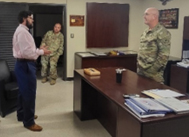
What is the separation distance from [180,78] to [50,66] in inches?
120

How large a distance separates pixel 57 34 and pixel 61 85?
1261 mm

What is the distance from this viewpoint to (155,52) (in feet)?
10.7

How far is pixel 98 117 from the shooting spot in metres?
3.69

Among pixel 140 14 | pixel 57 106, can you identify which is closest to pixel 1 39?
pixel 57 106

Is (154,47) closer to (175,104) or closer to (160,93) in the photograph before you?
(160,93)

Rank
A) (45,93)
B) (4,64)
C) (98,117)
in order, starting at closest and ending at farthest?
1. (98,117)
2. (4,64)
3. (45,93)

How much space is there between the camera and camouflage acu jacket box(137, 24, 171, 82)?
3174 mm

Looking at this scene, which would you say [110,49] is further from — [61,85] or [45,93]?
[45,93]

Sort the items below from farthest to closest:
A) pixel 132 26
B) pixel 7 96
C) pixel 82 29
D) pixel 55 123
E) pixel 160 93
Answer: pixel 132 26
pixel 82 29
pixel 7 96
pixel 55 123
pixel 160 93

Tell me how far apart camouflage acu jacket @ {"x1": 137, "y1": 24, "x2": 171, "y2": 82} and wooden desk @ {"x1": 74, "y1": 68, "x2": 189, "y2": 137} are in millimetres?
218

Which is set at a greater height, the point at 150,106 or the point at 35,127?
the point at 150,106

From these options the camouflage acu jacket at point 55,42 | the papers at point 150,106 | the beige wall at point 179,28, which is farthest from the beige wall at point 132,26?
the papers at point 150,106

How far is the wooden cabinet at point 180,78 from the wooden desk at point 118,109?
1.64 metres

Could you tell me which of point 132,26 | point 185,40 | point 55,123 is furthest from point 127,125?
point 132,26
